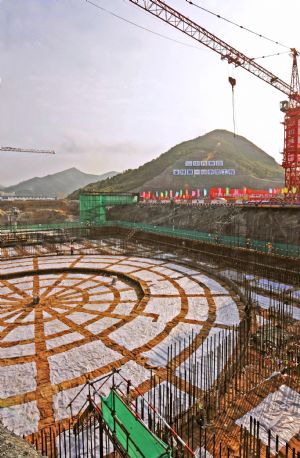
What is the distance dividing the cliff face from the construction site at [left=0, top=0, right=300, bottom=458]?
29 centimetres

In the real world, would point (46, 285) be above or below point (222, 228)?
below

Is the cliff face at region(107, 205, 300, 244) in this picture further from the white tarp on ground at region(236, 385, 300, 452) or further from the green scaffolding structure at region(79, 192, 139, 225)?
the white tarp on ground at region(236, 385, 300, 452)

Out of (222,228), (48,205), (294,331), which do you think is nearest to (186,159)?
A: (48,205)

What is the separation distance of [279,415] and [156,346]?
647 cm

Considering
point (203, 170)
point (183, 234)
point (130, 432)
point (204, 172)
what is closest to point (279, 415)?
point (130, 432)

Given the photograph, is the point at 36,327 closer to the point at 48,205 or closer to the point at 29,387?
the point at 29,387

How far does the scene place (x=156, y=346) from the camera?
47.1ft

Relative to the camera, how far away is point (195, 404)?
9.75 metres

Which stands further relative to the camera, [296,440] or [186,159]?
[186,159]

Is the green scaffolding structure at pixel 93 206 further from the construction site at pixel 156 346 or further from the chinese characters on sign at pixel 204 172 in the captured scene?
the chinese characters on sign at pixel 204 172

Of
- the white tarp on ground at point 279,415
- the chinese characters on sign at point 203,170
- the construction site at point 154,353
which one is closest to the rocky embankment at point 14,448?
the construction site at point 154,353

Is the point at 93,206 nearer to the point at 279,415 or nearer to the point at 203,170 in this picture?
the point at 279,415

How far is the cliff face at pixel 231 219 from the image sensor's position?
35062 millimetres

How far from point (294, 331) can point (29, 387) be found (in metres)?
13.8
